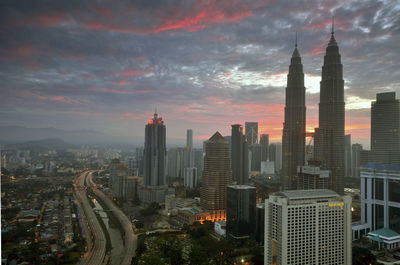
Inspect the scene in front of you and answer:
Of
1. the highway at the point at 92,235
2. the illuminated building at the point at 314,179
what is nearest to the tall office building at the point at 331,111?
the illuminated building at the point at 314,179

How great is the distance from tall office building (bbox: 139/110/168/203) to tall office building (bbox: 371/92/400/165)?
886 cm

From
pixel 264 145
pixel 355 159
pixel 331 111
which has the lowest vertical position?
pixel 355 159

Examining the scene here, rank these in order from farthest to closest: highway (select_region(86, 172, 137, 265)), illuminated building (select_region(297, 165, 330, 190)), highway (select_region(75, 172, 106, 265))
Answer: illuminated building (select_region(297, 165, 330, 190))
highway (select_region(86, 172, 137, 265))
highway (select_region(75, 172, 106, 265))

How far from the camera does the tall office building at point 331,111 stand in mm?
13503

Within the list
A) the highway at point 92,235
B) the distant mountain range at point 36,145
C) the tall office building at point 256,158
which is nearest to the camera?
the distant mountain range at point 36,145

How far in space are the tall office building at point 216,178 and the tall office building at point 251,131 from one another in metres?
8.15

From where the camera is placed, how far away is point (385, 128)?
37.0ft

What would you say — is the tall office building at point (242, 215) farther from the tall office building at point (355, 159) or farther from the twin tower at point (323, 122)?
the tall office building at point (355, 159)

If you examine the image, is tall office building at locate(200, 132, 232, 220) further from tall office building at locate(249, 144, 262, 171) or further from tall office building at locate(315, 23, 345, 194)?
tall office building at locate(249, 144, 262, 171)

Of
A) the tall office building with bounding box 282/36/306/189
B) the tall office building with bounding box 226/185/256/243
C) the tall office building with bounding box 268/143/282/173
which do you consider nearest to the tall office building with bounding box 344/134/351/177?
the tall office building with bounding box 282/36/306/189

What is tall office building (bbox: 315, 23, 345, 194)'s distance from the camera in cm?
1350

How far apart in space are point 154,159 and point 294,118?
756 cm

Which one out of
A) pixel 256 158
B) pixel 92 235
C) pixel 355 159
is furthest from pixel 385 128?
pixel 92 235

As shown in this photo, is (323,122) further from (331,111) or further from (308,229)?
(308,229)
